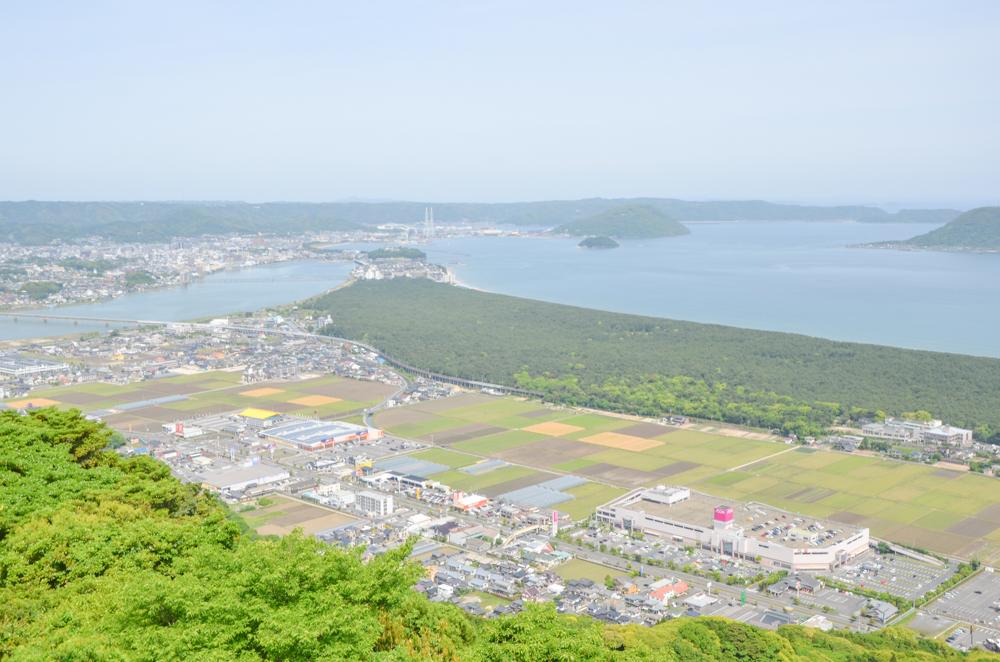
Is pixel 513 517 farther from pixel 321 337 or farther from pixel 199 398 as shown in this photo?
pixel 321 337

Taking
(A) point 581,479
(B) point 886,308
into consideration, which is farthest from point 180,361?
(B) point 886,308

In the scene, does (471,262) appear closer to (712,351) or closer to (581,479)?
(712,351)

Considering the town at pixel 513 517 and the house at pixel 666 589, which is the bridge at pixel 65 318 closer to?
the town at pixel 513 517

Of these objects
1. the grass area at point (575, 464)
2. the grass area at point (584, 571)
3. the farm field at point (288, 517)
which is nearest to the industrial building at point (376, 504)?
the farm field at point (288, 517)

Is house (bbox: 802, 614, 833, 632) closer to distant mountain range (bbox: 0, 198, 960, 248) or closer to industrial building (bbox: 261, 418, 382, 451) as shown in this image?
industrial building (bbox: 261, 418, 382, 451)

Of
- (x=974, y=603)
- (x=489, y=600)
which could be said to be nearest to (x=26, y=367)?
(x=489, y=600)
